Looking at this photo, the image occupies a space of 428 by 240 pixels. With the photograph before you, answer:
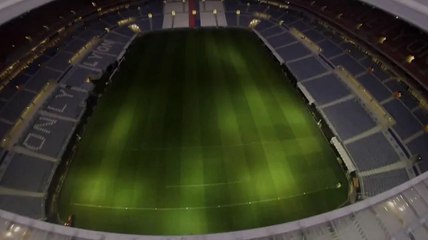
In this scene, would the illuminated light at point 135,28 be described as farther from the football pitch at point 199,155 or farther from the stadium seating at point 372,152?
the stadium seating at point 372,152

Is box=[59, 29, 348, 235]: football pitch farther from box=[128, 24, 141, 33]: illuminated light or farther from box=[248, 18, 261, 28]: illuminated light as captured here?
box=[248, 18, 261, 28]: illuminated light

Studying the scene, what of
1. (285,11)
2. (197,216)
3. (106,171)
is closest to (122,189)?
(106,171)

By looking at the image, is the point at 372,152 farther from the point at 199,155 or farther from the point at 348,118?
the point at 199,155

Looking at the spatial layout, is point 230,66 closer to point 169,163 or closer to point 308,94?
point 308,94

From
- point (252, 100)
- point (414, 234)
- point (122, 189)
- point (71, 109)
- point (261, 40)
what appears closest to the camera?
point (414, 234)

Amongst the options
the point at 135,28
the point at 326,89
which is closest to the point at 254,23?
the point at 135,28
